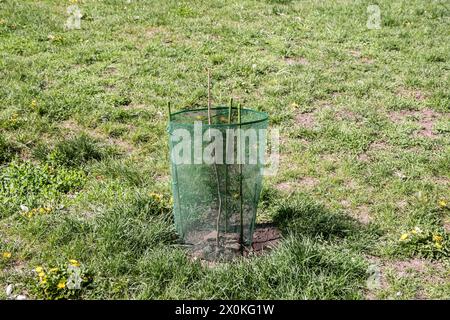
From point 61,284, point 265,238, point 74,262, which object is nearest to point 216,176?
point 265,238

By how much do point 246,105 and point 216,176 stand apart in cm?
276

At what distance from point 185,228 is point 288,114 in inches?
102

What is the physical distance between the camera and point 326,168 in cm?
482

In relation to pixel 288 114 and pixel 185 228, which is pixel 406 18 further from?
pixel 185 228

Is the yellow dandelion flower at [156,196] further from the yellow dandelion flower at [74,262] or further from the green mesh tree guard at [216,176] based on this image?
the yellow dandelion flower at [74,262]

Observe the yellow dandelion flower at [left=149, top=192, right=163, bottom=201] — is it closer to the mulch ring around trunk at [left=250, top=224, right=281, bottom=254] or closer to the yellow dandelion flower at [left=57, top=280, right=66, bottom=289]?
the mulch ring around trunk at [left=250, top=224, right=281, bottom=254]

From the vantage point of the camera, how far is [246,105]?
5.98 metres

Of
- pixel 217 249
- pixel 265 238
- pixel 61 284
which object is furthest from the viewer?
pixel 265 238

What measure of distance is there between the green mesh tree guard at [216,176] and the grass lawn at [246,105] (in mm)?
232

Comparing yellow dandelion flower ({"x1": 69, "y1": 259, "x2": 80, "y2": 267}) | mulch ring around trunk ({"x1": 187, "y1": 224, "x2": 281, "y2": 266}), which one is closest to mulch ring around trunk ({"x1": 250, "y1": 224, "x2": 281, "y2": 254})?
mulch ring around trunk ({"x1": 187, "y1": 224, "x2": 281, "y2": 266})

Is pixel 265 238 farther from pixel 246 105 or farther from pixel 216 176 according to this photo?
pixel 246 105

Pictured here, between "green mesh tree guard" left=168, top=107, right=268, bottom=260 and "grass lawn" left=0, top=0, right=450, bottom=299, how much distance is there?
0.76 feet

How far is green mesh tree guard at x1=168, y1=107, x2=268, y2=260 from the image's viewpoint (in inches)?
127
